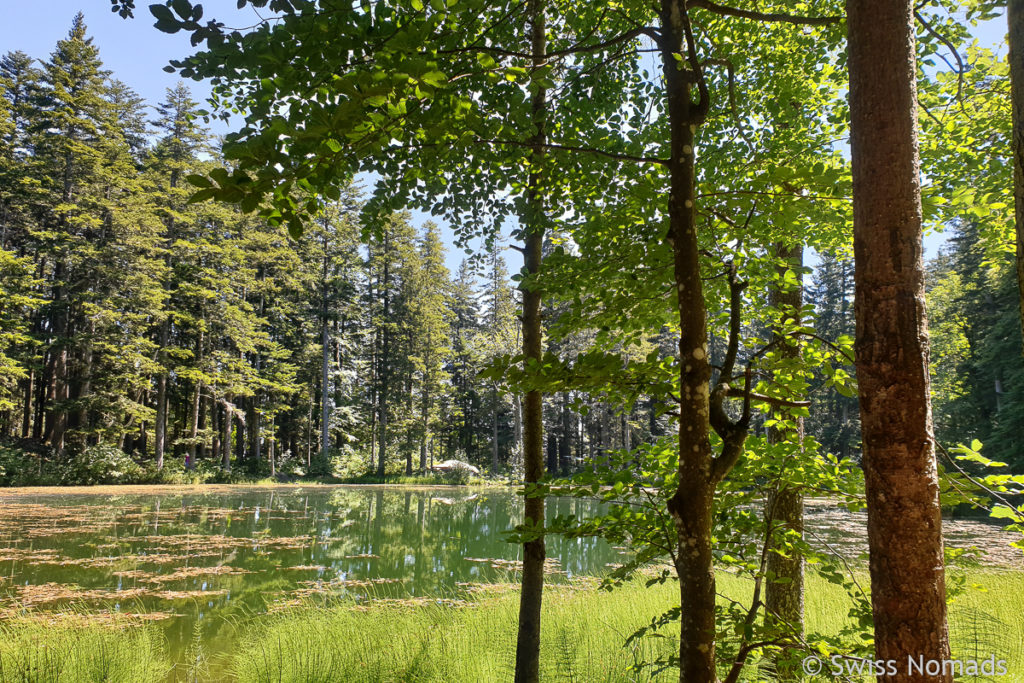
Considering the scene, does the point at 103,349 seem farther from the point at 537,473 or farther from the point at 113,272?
the point at 537,473

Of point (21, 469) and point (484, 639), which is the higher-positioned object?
point (484, 639)

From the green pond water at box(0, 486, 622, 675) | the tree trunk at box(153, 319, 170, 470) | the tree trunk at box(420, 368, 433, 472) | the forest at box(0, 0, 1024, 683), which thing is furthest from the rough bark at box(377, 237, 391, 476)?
the forest at box(0, 0, 1024, 683)

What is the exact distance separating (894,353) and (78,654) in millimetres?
5965

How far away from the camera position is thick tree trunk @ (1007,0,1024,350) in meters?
1.53

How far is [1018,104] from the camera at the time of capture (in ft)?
5.10

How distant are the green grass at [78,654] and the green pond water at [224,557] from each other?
0.54 m

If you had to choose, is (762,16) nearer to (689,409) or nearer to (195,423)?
(689,409)

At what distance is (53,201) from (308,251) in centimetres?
1121

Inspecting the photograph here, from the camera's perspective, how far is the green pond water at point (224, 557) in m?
6.73

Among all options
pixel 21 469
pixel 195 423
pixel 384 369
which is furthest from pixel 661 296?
pixel 384 369

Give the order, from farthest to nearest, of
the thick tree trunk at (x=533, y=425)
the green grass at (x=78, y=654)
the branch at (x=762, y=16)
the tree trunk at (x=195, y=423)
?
the tree trunk at (x=195, y=423) < the green grass at (x=78, y=654) < the thick tree trunk at (x=533, y=425) < the branch at (x=762, y=16)

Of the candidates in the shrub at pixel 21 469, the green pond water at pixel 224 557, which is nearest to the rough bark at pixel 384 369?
the green pond water at pixel 224 557

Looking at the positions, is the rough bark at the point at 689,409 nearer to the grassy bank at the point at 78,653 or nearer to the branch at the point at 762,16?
the branch at the point at 762,16

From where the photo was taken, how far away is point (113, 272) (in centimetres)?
2258
